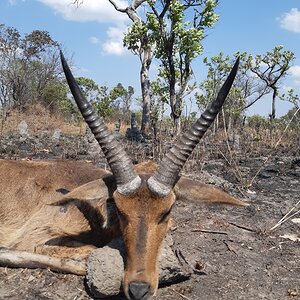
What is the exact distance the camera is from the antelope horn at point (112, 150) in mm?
4500

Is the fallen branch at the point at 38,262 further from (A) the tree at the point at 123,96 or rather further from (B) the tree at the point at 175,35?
(A) the tree at the point at 123,96

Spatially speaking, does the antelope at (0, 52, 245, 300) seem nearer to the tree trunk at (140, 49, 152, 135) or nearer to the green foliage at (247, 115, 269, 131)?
the green foliage at (247, 115, 269, 131)

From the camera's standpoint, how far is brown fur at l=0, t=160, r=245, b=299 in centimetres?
423

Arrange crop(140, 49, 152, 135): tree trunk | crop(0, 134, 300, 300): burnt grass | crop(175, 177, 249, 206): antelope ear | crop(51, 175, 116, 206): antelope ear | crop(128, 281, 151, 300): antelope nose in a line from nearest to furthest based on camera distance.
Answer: crop(128, 281, 151, 300): antelope nose
crop(0, 134, 300, 300): burnt grass
crop(51, 175, 116, 206): antelope ear
crop(175, 177, 249, 206): antelope ear
crop(140, 49, 152, 135): tree trunk

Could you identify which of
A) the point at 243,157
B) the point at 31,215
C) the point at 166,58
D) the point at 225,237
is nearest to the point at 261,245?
the point at 225,237

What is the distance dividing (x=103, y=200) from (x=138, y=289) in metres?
1.50

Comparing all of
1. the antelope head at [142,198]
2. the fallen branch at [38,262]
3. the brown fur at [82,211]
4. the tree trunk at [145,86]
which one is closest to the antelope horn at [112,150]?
the antelope head at [142,198]

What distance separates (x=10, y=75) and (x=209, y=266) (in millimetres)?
33805

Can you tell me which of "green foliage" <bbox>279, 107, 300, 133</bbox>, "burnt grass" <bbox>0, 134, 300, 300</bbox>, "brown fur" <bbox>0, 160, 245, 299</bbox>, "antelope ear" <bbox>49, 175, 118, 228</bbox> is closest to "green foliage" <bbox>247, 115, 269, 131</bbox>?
"green foliage" <bbox>279, 107, 300, 133</bbox>

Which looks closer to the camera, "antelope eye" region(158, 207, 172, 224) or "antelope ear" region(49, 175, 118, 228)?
"antelope eye" region(158, 207, 172, 224)

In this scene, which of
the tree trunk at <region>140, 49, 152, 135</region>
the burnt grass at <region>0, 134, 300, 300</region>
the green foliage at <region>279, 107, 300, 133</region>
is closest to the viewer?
the burnt grass at <region>0, 134, 300, 300</region>

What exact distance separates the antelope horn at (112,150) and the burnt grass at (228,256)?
4.06ft

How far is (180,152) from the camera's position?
473cm

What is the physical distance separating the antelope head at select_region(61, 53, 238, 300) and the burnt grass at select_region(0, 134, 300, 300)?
0.83 meters
